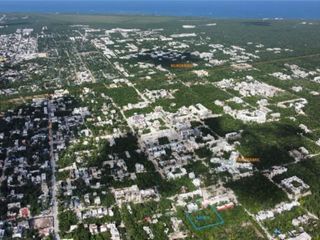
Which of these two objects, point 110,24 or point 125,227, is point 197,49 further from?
point 125,227

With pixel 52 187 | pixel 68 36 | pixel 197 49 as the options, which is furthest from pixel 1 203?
pixel 68 36

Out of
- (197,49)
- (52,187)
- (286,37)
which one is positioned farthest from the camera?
(286,37)

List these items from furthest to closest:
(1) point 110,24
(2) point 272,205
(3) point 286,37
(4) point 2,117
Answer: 1. (1) point 110,24
2. (3) point 286,37
3. (4) point 2,117
4. (2) point 272,205

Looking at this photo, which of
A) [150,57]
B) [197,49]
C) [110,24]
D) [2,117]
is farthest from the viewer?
[110,24]

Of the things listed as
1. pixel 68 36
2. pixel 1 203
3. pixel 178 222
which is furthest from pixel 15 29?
pixel 178 222

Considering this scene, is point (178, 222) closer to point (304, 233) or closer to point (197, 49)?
point (304, 233)

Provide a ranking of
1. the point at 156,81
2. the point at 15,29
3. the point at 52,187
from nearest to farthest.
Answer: the point at 52,187 → the point at 156,81 → the point at 15,29

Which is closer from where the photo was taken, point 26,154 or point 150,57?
point 26,154

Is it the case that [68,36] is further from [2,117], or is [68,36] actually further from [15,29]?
[2,117]

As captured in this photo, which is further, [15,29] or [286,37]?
[15,29]
